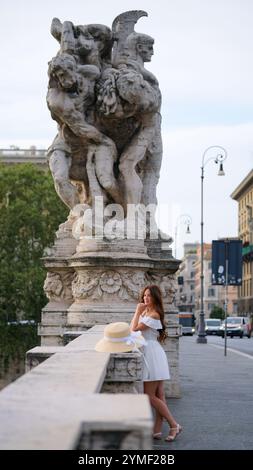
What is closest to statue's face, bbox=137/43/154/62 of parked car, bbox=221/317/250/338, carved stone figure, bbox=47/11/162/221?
carved stone figure, bbox=47/11/162/221

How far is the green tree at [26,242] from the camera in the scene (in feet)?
148

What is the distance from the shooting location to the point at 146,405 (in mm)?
3635

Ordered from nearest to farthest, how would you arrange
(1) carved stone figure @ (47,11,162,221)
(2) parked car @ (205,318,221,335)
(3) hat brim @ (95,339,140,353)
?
(3) hat brim @ (95,339,140,353), (1) carved stone figure @ (47,11,162,221), (2) parked car @ (205,318,221,335)

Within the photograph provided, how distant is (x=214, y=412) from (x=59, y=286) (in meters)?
3.74

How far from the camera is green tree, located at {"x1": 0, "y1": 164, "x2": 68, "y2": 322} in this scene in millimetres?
45031

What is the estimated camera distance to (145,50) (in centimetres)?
1315

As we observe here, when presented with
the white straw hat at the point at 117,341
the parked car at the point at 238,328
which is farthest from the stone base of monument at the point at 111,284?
the parked car at the point at 238,328

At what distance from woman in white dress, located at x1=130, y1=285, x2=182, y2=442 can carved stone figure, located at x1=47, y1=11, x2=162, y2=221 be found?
3.86 metres

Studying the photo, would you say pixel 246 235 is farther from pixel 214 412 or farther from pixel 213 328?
pixel 214 412

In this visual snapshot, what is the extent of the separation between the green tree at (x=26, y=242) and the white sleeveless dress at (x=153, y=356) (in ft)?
118

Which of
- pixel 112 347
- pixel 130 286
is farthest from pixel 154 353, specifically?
pixel 130 286

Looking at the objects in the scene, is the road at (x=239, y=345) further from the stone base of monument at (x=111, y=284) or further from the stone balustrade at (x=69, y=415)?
the stone balustrade at (x=69, y=415)

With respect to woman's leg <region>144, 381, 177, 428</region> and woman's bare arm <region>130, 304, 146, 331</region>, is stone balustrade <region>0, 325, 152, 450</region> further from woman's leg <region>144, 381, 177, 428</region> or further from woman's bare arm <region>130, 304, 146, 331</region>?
woman's bare arm <region>130, 304, 146, 331</region>
